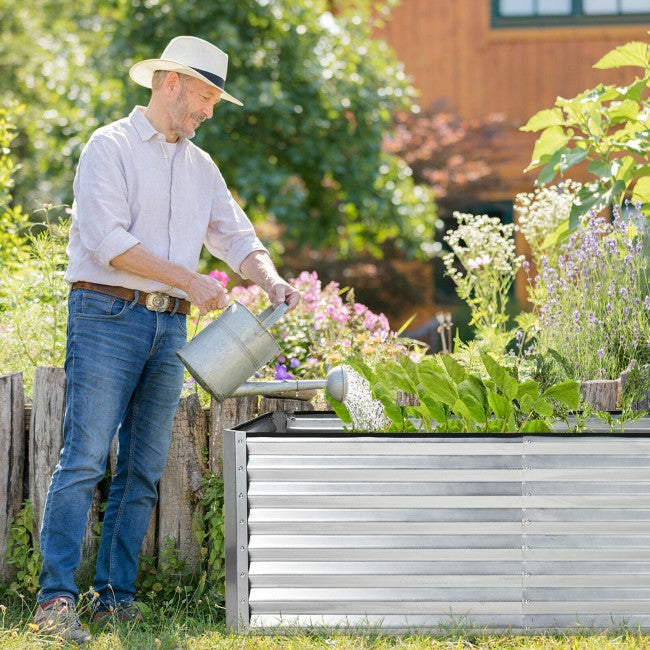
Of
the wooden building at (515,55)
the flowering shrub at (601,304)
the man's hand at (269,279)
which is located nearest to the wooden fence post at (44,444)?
the man's hand at (269,279)

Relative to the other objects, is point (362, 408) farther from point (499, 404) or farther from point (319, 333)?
point (319, 333)

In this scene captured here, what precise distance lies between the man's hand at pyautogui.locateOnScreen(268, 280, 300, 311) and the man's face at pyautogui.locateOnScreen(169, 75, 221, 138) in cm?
54

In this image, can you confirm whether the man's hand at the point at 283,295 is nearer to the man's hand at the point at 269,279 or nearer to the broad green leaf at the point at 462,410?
the man's hand at the point at 269,279

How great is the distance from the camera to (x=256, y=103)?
324 inches

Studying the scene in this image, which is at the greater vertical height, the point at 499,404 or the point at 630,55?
the point at 630,55

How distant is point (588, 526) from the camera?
2.93 meters

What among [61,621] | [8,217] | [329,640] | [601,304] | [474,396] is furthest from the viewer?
[8,217]

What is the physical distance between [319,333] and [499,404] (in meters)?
1.57

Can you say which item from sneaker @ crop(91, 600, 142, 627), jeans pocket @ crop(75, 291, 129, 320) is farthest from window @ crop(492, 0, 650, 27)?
sneaker @ crop(91, 600, 142, 627)

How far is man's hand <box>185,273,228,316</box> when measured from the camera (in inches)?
123

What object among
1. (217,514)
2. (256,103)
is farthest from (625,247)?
(256,103)

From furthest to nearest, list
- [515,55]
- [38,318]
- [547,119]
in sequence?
[515,55], [547,119], [38,318]

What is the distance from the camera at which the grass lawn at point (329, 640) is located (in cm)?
285

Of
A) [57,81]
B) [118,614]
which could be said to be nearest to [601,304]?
[118,614]
